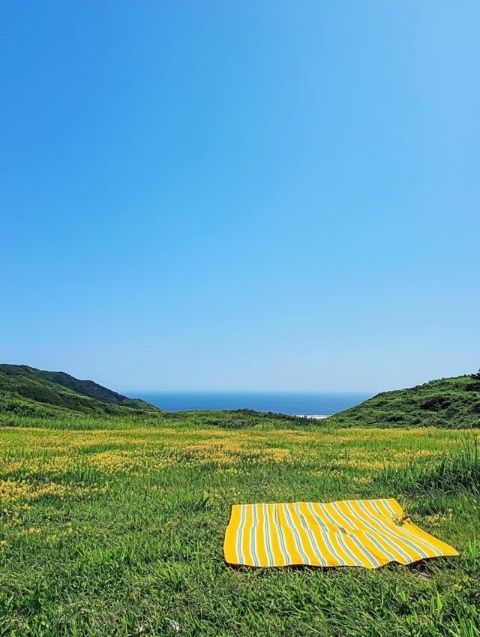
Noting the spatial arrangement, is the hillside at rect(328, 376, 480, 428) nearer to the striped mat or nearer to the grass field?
the grass field

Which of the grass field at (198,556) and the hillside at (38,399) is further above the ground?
the hillside at (38,399)

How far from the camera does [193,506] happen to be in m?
6.78

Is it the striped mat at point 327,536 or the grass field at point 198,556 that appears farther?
the striped mat at point 327,536

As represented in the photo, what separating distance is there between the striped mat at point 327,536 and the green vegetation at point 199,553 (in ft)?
0.53

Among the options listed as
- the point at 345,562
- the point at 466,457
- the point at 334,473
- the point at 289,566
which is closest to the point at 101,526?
the point at 289,566

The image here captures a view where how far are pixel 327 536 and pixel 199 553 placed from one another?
1.43 metres

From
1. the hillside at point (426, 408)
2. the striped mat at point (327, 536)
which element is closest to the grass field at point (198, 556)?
the striped mat at point (327, 536)

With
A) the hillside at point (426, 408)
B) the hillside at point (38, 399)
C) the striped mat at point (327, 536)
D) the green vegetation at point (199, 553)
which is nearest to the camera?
the green vegetation at point (199, 553)

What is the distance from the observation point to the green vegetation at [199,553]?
138 inches

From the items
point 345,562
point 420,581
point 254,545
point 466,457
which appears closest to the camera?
point 420,581

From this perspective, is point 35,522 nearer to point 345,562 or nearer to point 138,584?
point 138,584

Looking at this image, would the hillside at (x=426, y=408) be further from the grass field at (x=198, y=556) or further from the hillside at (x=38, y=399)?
the hillside at (x=38, y=399)

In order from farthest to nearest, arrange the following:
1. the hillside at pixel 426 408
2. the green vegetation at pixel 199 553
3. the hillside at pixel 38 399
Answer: the hillside at pixel 38 399 → the hillside at pixel 426 408 → the green vegetation at pixel 199 553

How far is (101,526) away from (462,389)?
27.4 metres
